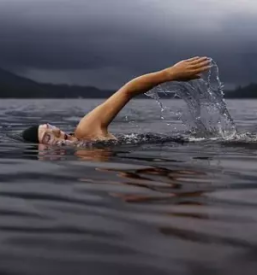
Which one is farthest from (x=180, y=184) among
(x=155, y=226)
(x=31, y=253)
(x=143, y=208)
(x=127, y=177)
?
(x=31, y=253)

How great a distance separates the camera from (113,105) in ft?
25.5

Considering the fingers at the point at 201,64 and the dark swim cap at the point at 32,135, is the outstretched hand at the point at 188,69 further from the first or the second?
the dark swim cap at the point at 32,135

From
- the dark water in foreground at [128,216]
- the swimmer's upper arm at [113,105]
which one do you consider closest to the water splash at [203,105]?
the swimmer's upper arm at [113,105]

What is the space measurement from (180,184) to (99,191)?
700mm

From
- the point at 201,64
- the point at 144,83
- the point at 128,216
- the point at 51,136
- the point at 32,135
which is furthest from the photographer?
the point at 32,135

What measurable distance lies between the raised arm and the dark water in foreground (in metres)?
1.63

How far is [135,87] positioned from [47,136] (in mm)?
1588

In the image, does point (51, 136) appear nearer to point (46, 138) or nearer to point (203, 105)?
point (46, 138)

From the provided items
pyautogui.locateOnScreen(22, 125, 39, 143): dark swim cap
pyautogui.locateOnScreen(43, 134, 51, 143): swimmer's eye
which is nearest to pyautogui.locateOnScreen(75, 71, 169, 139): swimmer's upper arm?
pyautogui.locateOnScreen(43, 134, 51, 143): swimmer's eye

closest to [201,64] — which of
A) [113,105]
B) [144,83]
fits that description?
[144,83]

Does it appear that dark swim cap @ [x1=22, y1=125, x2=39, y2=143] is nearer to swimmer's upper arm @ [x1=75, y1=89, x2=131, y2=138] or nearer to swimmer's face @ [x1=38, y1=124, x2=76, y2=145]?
swimmer's face @ [x1=38, y1=124, x2=76, y2=145]

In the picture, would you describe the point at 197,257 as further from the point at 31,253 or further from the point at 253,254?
the point at 31,253

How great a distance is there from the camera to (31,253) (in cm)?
262

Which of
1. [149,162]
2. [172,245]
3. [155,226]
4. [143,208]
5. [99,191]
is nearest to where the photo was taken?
[172,245]
